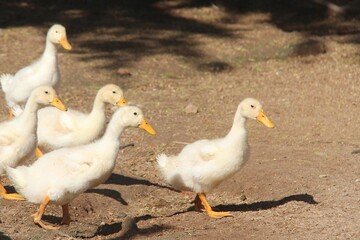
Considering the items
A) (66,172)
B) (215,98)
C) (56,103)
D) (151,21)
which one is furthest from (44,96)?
(151,21)

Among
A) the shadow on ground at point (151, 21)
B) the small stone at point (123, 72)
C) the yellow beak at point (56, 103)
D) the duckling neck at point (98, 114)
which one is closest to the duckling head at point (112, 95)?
the duckling neck at point (98, 114)

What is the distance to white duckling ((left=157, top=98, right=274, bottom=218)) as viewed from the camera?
700 cm

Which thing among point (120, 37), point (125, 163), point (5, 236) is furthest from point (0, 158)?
point (120, 37)

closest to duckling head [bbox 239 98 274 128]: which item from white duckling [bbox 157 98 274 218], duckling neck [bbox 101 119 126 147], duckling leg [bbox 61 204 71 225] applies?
white duckling [bbox 157 98 274 218]

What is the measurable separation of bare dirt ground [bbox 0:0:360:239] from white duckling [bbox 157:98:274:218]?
0.28m

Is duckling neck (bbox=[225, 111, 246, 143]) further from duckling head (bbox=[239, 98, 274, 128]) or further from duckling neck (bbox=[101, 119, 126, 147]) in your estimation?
duckling neck (bbox=[101, 119, 126, 147])

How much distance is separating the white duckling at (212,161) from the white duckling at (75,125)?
0.94 meters

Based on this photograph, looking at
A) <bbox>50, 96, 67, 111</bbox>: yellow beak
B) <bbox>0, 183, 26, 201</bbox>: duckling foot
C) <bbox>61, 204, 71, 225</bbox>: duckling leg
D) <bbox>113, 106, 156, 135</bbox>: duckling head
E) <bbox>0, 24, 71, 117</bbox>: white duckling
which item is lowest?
<bbox>0, 183, 26, 201</bbox>: duckling foot

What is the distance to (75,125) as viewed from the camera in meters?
7.96

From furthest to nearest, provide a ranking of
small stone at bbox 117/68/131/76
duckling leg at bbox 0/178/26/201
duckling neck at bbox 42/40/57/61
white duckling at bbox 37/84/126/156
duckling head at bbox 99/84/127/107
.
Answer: small stone at bbox 117/68/131/76 → duckling neck at bbox 42/40/57/61 → duckling head at bbox 99/84/127/107 → white duckling at bbox 37/84/126/156 → duckling leg at bbox 0/178/26/201

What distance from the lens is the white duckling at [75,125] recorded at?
7.88 metres

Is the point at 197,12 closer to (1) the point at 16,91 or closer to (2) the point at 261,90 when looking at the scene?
(2) the point at 261,90

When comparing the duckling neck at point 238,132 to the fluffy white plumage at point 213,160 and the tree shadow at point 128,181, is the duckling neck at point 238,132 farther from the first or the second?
the tree shadow at point 128,181

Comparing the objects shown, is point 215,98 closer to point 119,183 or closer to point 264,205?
point 119,183
